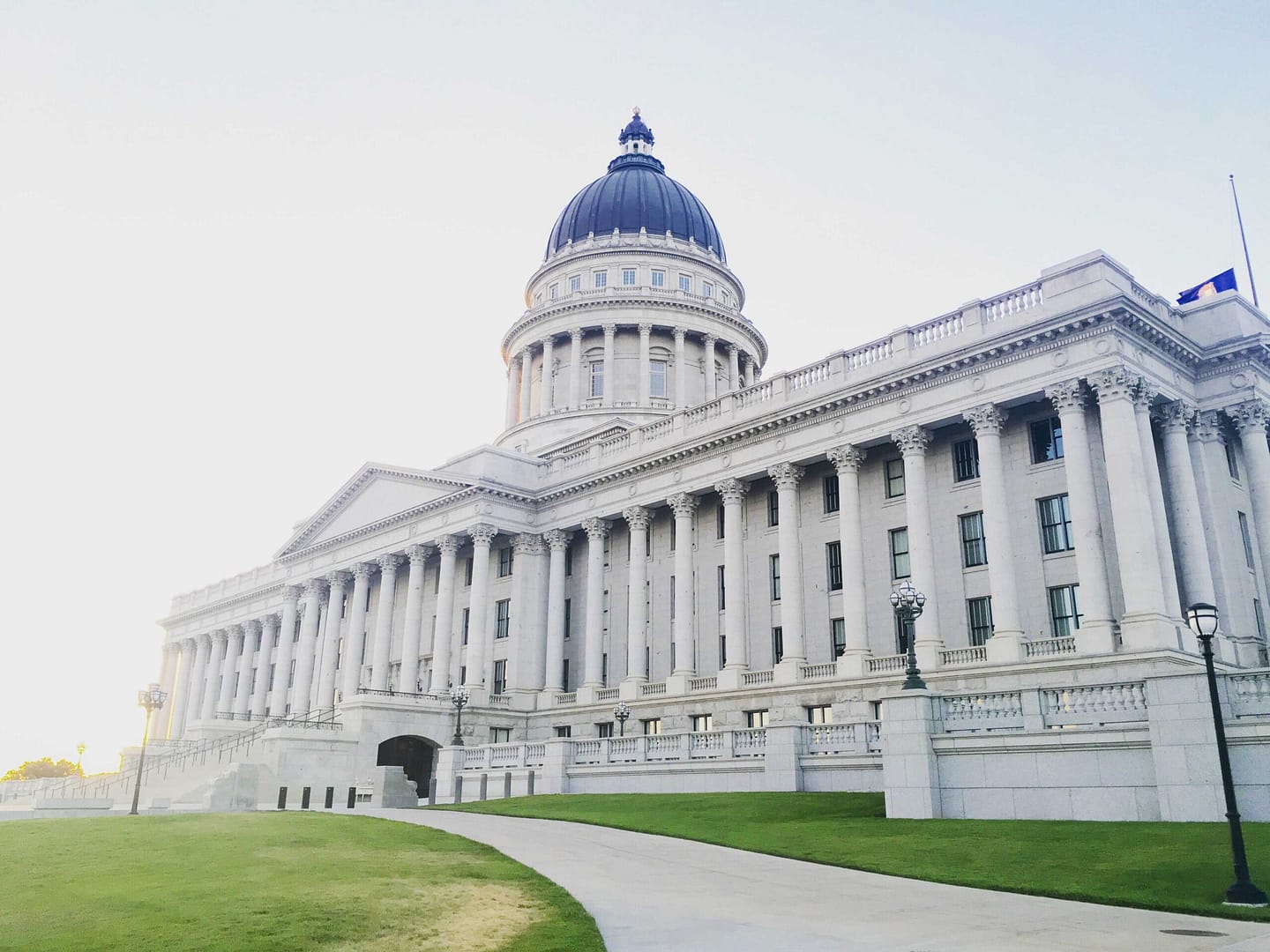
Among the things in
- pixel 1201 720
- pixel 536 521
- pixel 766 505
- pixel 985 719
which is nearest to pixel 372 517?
pixel 536 521

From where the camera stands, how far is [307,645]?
71250mm

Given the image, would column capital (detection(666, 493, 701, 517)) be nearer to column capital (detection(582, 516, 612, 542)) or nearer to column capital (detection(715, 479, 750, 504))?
column capital (detection(715, 479, 750, 504))

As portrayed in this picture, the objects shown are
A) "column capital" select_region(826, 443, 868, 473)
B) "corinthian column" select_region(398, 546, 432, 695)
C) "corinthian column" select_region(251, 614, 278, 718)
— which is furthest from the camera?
"corinthian column" select_region(251, 614, 278, 718)

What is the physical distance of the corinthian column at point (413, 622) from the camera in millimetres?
61594

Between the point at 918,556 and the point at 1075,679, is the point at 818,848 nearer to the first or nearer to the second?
the point at 1075,679

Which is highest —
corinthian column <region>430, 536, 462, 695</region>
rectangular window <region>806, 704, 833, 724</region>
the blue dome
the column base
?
the blue dome

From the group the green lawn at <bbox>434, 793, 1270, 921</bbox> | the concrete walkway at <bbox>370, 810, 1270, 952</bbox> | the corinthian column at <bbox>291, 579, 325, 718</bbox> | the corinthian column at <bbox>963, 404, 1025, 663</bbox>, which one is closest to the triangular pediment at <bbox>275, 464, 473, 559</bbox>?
the corinthian column at <bbox>291, 579, 325, 718</bbox>

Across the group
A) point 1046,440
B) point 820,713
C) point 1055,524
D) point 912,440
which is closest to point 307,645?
point 820,713

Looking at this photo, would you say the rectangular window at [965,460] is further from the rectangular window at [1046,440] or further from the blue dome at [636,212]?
the blue dome at [636,212]

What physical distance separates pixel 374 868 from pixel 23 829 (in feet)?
43.9

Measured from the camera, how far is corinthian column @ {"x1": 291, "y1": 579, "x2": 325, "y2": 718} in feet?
233

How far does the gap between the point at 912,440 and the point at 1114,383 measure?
8.43 m

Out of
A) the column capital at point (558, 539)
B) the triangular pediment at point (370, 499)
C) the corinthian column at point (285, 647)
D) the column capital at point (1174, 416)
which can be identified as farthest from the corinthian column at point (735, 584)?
the corinthian column at point (285, 647)

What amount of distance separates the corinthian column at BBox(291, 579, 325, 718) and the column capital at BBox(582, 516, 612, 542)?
80.2ft
